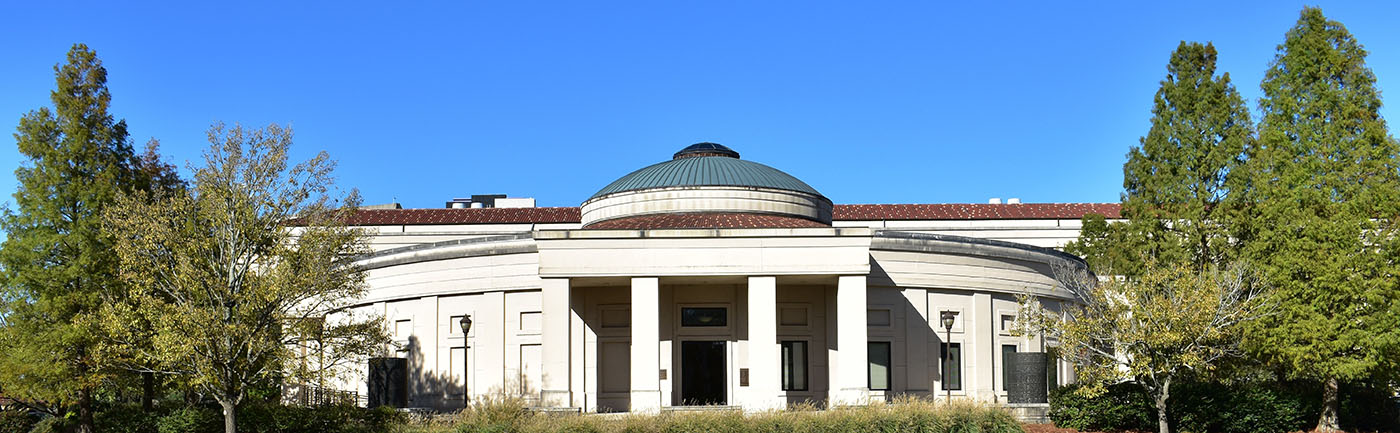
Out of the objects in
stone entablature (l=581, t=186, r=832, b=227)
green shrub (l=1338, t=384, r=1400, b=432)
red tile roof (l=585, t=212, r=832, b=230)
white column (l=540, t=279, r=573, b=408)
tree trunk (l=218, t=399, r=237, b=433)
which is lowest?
green shrub (l=1338, t=384, r=1400, b=432)

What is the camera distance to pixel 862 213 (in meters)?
65.1

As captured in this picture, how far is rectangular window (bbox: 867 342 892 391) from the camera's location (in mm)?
38562

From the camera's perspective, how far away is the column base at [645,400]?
34.0 m

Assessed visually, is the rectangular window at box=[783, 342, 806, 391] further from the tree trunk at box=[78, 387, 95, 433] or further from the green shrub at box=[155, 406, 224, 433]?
the tree trunk at box=[78, 387, 95, 433]

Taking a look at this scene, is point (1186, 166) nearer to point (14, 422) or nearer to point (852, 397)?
point (852, 397)

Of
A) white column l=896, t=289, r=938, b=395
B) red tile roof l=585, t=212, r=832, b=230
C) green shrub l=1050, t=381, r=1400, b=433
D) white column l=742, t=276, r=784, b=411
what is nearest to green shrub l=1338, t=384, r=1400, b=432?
green shrub l=1050, t=381, r=1400, b=433

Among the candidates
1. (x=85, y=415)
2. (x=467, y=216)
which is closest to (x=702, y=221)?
(x=85, y=415)

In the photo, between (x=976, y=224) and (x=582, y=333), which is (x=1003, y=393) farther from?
(x=976, y=224)

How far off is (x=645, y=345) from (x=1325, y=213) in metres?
20.0

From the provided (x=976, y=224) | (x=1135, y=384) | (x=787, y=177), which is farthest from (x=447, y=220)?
(x=1135, y=384)

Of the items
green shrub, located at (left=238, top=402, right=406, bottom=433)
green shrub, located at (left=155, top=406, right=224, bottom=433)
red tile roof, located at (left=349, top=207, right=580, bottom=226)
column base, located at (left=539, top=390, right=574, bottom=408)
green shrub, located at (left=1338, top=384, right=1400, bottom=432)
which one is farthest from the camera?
red tile roof, located at (left=349, top=207, right=580, bottom=226)

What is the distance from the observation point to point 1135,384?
3372 centimetres

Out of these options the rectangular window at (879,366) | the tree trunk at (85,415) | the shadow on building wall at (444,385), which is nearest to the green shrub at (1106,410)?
the rectangular window at (879,366)

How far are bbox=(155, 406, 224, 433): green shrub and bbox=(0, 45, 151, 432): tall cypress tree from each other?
2.10 meters
